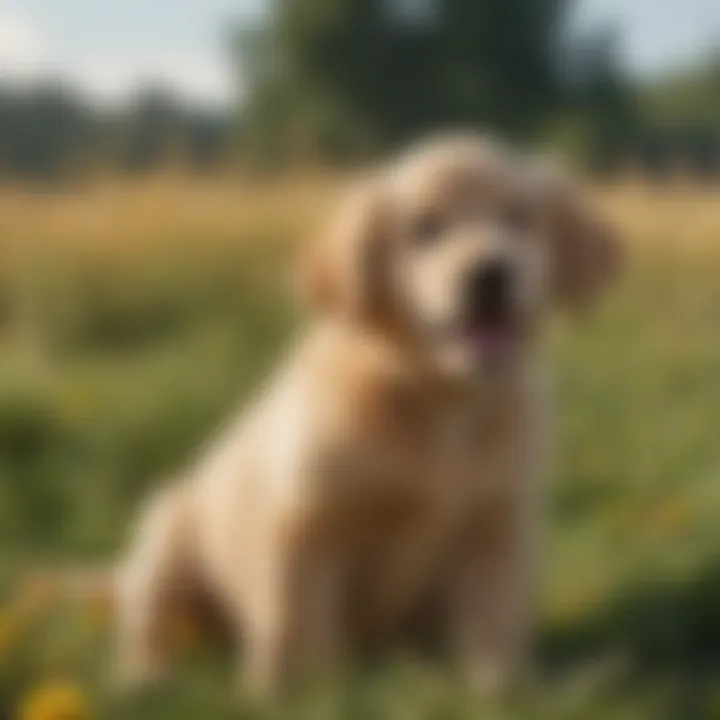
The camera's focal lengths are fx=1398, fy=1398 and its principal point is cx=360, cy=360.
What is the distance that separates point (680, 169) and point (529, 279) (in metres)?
0.19

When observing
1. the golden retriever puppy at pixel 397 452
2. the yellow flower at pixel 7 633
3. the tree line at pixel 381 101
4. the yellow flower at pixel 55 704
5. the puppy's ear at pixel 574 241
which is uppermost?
the tree line at pixel 381 101

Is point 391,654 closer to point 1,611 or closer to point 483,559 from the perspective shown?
point 483,559

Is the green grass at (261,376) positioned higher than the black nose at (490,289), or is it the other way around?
the black nose at (490,289)

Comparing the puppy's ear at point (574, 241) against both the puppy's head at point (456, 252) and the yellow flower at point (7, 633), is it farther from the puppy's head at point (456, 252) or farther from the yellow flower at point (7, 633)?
the yellow flower at point (7, 633)

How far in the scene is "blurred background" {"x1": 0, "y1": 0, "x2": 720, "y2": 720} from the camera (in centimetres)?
101

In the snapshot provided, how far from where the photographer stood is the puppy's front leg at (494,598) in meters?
1.06

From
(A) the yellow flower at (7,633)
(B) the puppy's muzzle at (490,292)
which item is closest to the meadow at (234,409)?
(A) the yellow flower at (7,633)

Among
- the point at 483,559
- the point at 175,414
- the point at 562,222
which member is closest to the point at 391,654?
the point at 483,559

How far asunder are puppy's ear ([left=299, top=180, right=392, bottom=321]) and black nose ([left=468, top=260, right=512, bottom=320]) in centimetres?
6

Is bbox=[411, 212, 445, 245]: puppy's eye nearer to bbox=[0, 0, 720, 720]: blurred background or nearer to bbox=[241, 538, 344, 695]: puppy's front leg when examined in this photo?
bbox=[0, 0, 720, 720]: blurred background

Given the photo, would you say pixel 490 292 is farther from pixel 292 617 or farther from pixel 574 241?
pixel 292 617

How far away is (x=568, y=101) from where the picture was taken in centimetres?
103

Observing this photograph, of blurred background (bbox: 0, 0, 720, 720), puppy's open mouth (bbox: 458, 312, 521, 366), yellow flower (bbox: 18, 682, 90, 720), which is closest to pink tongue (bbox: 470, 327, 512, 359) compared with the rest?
puppy's open mouth (bbox: 458, 312, 521, 366)

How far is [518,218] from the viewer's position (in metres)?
0.97
